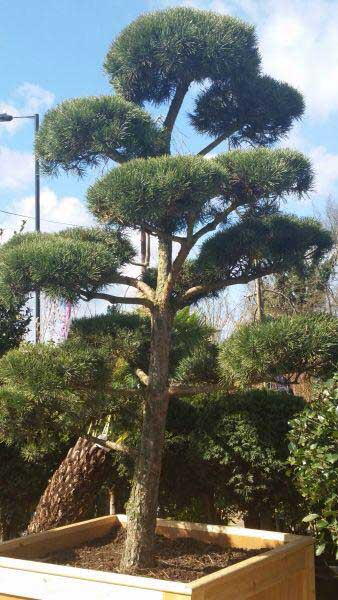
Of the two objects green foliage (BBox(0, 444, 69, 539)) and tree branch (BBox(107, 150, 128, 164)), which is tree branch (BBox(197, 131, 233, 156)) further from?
green foliage (BBox(0, 444, 69, 539))

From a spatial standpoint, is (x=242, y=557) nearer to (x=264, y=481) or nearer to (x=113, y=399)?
(x=264, y=481)

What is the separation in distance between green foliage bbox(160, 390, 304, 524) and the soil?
0.43 metres

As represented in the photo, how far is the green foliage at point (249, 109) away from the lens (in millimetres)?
3324

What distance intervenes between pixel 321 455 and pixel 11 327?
8.72 ft

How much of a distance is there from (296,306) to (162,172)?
7082 mm

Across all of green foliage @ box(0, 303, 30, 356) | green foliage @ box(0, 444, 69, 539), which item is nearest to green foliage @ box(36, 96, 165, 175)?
green foliage @ box(0, 303, 30, 356)

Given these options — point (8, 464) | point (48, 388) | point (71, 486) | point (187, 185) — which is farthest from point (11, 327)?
point (187, 185)

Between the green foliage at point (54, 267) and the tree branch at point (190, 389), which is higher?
the green foliage at point (54, 267)

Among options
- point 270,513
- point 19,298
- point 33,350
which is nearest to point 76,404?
point 33,350

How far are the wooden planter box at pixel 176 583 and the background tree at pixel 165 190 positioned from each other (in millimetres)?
437

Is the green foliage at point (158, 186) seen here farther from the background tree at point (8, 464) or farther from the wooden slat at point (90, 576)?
the background tree at point (8, 464)

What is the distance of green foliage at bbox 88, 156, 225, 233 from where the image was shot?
2.59 meters

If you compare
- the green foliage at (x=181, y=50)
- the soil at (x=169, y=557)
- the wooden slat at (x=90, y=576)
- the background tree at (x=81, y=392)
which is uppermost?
the green foliage at (x=181, y=50)

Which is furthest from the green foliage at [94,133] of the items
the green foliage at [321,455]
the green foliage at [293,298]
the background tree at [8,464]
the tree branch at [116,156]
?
the green foliage at [293,298]
